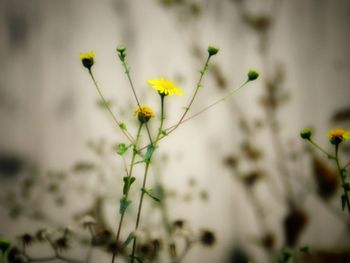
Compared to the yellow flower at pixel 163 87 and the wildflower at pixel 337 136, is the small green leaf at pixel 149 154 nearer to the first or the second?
the yellow flower at pixel 163 87

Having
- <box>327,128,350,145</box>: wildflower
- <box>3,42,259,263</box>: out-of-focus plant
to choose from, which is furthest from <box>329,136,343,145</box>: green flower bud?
<box>3,42,259,263</box>: out-of-focus plant

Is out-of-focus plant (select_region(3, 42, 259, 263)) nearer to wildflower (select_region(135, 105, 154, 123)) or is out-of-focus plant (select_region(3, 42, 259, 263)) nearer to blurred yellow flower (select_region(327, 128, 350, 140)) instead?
wildflower (select_region(135, 105, 154, 123))

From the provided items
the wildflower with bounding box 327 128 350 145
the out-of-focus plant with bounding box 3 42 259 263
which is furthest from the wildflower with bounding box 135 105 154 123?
the wildflower with bounding box 327 128 350 145

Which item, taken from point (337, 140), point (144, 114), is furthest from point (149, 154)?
point (337, 140)

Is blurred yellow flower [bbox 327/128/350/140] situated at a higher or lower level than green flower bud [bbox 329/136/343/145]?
higher

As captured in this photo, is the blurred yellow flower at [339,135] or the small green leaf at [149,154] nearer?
the small green leaf at [149,154]

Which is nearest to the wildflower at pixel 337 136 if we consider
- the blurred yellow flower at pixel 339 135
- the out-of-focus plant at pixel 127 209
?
the blurred yellow flower at pixel 339 135

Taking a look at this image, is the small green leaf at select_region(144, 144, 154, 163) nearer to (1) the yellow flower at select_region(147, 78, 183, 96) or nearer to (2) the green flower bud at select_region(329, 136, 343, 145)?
(1) the yellow flower at select_region(147, 78, 183, 96)

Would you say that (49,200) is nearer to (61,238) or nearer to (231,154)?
(61,238)

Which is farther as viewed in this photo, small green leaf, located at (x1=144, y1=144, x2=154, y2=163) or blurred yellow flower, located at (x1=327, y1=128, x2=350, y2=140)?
blurred yellow flower, located at (x1=327, y1=128, x2=350, y2=140)

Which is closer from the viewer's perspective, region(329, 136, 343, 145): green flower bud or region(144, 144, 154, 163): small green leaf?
region(144, 144, 154, 163): small green leaf

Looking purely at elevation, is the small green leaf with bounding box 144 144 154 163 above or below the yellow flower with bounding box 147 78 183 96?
below
